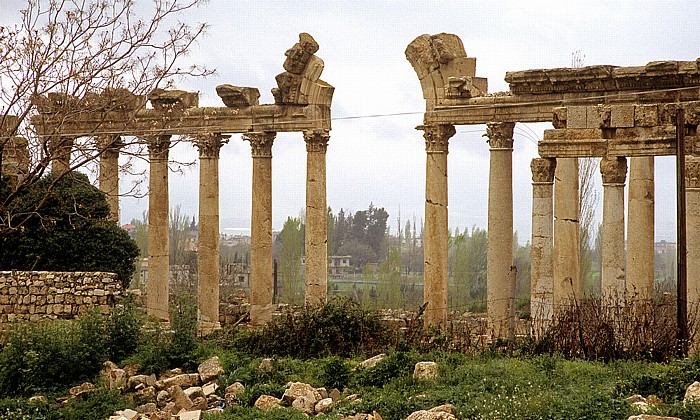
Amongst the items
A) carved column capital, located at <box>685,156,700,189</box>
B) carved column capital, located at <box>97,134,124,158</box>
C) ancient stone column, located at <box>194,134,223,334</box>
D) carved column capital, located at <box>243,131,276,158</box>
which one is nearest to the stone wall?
carved column capital, located at <box>97,134,124,158</box>

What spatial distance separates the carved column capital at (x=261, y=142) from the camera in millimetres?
29812

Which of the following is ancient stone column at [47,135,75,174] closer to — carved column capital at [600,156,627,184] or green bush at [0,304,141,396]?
green bush at [0,304,141,396]

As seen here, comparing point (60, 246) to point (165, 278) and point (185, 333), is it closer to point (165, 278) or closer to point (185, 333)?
point (165, 278)

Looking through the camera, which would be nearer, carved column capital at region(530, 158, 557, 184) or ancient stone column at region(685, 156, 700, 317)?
ancient stone column at region(685, 156, 700, 317)

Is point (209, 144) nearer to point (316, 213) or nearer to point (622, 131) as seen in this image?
point (316, 213)

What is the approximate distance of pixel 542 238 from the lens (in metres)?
24.6

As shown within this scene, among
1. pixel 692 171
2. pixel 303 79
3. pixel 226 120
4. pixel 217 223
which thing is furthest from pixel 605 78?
pixel 217 223

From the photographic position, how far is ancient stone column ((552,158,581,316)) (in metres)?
25.8

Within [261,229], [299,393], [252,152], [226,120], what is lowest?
[299,393]

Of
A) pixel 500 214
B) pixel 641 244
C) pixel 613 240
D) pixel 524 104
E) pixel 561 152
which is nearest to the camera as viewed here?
pixel 561 152

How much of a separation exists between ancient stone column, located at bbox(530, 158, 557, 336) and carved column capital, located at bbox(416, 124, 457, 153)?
3648mm

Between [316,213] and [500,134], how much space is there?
5.79 metres

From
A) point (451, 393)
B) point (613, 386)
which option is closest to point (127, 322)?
point (451, 393)

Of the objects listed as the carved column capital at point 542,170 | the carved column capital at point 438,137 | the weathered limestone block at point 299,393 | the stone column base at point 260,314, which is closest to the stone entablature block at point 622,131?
the carved column capital at point 542,170
